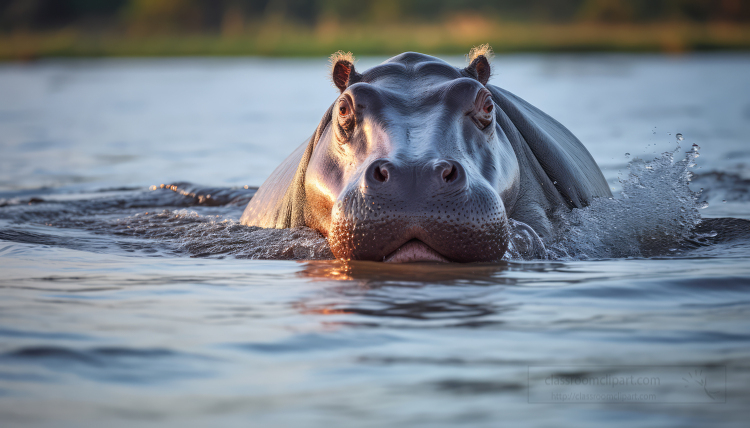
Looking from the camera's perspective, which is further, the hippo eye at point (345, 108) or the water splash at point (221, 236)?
the water splash at point (221, 236)

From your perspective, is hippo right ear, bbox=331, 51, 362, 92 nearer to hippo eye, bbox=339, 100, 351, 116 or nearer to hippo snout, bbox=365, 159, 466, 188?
hippo eye, bbox=339, 100, 351, 116

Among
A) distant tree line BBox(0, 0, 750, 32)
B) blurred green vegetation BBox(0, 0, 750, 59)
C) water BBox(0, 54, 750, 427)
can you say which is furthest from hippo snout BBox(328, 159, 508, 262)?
distant tree line BBox(0, 0, 750, 32)

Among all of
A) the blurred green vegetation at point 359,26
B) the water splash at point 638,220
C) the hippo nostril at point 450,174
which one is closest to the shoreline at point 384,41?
the blurred green vegetation at point 359,26

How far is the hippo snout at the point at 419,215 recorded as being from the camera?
13.1 ft

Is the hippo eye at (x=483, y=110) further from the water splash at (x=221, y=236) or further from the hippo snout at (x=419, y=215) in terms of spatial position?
the water splash at (x=221, y=236)

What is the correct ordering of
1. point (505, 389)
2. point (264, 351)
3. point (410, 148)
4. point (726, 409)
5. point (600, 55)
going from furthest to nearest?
point (600, 55) → point (410, 148) → point (264, 351) → point (505, 389) → point (726, 409)

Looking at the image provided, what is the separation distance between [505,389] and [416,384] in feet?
0.82

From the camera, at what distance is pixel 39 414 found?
7.88 ft

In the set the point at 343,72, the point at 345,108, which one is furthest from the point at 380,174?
the point at 343,72

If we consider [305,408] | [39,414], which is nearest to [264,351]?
[305,408]

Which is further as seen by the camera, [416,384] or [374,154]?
[374,154]

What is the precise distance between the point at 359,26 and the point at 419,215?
48.1 meters

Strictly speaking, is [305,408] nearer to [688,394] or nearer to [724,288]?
[688,394]

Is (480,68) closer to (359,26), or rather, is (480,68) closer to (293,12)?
(359,26)
